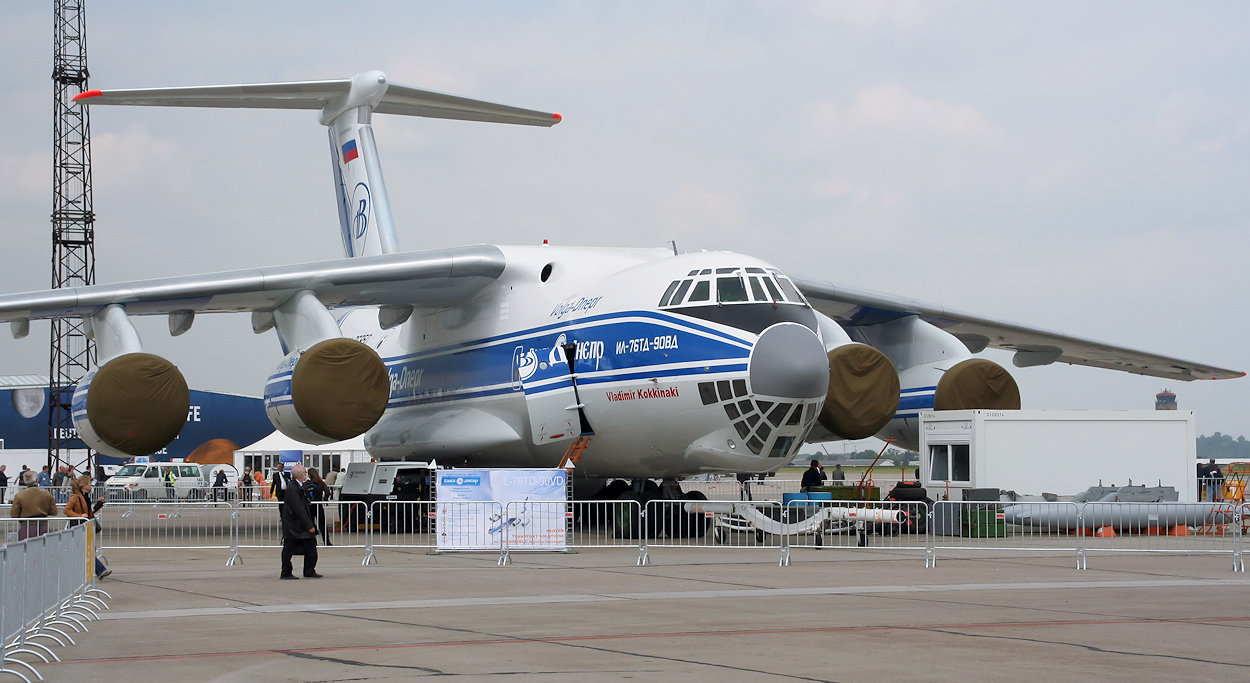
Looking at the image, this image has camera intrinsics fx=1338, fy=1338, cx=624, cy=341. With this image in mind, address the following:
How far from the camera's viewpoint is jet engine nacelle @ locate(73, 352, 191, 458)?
58.0 feet

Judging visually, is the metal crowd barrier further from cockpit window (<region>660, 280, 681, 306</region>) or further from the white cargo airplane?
cockpit window (<region>660, 280, 681, 306</region>)

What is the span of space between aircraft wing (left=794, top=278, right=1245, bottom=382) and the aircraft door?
4563 millimetres

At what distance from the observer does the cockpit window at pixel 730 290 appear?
1628 cm

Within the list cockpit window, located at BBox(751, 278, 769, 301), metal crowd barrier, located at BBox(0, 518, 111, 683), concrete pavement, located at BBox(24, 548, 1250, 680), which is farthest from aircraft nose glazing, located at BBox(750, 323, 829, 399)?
metal crowd barrier, located at BBox(0, 518, 111, 683)

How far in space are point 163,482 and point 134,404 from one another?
25.3 meters

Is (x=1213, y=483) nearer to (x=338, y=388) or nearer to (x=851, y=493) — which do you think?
(x=851, y=493)

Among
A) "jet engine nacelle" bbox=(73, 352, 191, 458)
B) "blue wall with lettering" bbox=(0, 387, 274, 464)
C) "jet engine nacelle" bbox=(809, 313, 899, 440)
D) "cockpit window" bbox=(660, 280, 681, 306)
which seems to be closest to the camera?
"cockpit window" bbox=(660, 280, 681, 306)

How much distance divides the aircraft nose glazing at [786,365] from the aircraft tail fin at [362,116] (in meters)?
9.84

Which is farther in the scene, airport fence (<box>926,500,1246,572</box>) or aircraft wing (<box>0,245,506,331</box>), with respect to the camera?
aircraft wing (<box>0,245,506,331</box>)

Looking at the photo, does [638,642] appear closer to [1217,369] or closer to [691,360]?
[691,360]

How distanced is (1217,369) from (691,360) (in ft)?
40.6

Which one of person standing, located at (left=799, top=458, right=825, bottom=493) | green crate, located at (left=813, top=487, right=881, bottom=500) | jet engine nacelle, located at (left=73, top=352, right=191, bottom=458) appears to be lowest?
green crate, located at (left=813, top=487, right=881, bottom=500)

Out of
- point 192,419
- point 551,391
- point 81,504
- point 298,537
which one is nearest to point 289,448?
point 192,419

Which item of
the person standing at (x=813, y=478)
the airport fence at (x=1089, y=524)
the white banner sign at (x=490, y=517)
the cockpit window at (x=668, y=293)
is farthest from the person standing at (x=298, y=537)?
the person standing at (x=813, y=478)
